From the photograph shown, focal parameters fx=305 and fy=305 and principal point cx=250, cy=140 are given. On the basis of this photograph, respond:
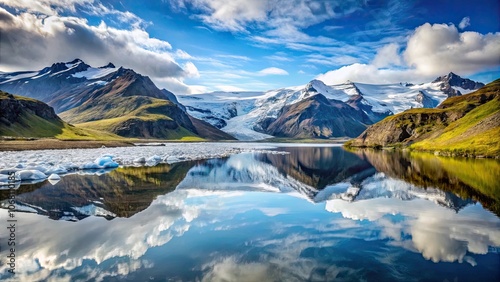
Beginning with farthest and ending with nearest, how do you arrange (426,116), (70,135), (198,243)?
Result: (70,135) < (426,116) < (198,243)

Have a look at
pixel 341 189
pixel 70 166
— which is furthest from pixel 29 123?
pixel 341 189

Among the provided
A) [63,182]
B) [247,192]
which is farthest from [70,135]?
[247,192]

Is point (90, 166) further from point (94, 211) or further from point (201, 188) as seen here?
point (94, 211)

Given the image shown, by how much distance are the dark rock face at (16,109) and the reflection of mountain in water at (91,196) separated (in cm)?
13744

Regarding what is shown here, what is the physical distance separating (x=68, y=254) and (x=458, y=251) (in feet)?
51.2

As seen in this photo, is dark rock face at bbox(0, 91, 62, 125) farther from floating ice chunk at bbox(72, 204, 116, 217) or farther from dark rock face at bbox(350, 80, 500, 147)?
dark rock face at bbox(350, 80, 500, 147)

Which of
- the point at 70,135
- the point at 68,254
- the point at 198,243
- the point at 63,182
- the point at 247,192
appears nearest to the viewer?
the point at 68,254

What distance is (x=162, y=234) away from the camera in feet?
47.9

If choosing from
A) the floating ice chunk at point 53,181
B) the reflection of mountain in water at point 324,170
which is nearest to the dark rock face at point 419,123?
the reflection of mountain in water at point 324,170

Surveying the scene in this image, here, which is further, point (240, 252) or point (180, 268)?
point (240, 252)

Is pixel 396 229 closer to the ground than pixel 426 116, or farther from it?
closer to the ground

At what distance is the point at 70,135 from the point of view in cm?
16350

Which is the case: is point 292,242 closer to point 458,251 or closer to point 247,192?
point 458,251

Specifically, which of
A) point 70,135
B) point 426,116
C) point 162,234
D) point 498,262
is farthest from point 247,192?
point 70,135
